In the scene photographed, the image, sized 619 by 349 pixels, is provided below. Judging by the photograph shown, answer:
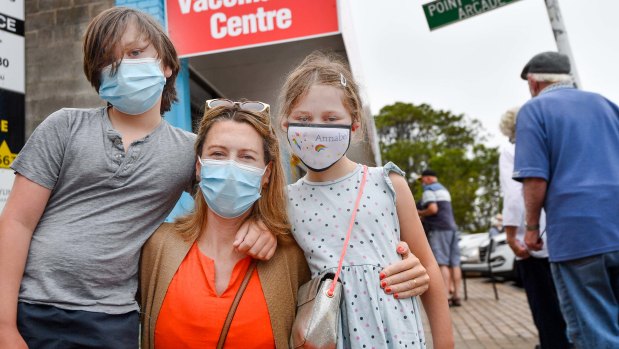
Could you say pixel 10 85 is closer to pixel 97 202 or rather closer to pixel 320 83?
pixel 97 202

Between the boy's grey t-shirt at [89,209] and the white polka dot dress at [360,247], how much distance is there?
52cm

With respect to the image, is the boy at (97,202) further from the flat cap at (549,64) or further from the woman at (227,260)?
the flat cap at (549,64)

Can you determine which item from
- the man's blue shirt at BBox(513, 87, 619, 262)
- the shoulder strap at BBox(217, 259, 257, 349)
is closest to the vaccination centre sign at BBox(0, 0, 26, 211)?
the shoulder strap at BBox(217, 259, 257, 349)

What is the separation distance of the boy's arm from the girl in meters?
0.85

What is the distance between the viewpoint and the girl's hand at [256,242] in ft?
5.72

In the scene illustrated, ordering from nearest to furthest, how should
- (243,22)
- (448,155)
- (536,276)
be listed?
1. (536,276)
2. (243,22)
3. (448,155)

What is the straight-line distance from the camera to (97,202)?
5.51 feet

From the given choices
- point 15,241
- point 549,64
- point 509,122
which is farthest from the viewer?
point 509,122

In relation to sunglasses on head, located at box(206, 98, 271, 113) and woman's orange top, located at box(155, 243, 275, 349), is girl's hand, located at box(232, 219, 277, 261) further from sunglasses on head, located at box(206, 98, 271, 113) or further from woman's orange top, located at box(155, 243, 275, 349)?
sunglasses on head, located at box(206, 98, 271, 113)

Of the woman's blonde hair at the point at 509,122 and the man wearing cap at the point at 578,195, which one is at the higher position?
the woman's blonde hair at the point at 509,122

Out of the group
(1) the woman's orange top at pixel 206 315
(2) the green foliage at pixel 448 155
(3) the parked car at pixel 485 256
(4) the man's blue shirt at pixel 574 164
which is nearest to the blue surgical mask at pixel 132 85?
(1) the woman's orange top at pixel 206 315

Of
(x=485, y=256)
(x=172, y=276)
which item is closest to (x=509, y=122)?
(x=172, y=276)

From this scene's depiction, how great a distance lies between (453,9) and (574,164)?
222 cm

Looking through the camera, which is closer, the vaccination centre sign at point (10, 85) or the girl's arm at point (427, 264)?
the girl's arm at point (427, 264)
